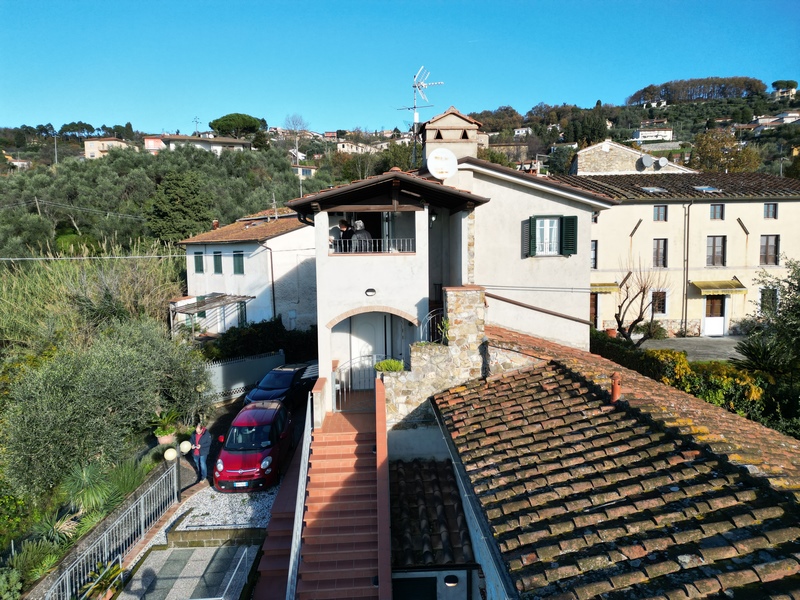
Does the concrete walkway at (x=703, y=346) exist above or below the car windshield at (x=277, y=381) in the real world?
below

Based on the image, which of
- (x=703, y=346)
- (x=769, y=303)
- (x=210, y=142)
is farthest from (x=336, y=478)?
(x=210, y=142)

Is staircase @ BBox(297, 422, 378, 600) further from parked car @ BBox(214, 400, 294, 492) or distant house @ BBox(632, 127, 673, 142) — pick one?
distant house @ BBox(632, 127, 673, 142)

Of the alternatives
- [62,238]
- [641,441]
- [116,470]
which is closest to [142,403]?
[116,470]

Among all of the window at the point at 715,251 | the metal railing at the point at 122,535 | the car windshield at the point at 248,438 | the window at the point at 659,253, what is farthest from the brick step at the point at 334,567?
the window at the point at 715,251

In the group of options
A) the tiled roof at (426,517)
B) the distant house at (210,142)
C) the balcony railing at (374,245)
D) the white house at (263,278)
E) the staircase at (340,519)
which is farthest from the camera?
the distant house at (210,142)

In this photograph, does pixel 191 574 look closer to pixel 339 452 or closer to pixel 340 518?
pixel 340 518

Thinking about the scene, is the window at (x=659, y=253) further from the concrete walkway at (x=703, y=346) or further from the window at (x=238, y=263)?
the window at (x=238, y=263)

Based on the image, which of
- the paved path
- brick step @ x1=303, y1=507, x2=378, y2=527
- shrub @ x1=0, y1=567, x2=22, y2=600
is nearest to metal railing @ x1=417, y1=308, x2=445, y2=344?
brick step @ x1=303, y1=507, x2=378, y2=527

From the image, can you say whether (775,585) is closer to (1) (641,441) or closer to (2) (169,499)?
(1) (641,441)
